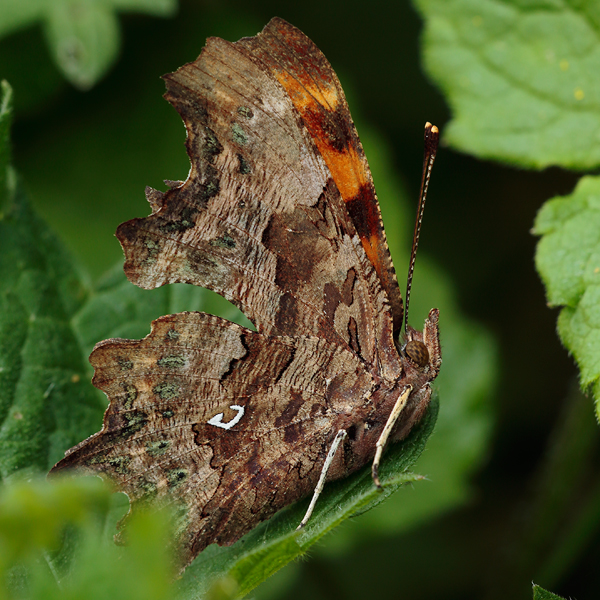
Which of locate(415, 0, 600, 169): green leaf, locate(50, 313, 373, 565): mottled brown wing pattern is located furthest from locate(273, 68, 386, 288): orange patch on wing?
locate(415, 0, 600, 169): green leaf

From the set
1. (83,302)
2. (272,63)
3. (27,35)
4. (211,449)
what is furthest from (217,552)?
(27,35)

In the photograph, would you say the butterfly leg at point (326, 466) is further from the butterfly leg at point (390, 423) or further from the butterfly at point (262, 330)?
the butterfly leg at point (390, 423)

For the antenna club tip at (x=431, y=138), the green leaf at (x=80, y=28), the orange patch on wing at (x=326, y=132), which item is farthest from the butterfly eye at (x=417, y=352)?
the green leaf at (x=80, y=28)

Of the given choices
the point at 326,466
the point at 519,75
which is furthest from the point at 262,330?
the point at 519,75

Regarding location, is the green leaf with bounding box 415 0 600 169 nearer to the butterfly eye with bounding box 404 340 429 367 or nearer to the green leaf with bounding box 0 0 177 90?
the butterfly eye with bounding box 404 340 429 367

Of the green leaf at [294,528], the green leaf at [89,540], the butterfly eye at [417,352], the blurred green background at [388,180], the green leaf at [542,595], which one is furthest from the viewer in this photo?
the blurred green background at [388,180]

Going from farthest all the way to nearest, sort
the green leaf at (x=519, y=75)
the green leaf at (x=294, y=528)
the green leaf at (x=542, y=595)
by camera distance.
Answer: the green leaf at (x=519, y=75) → the green leaf at (x=542, y=595) → the green leaf at (x=294, y=528)
